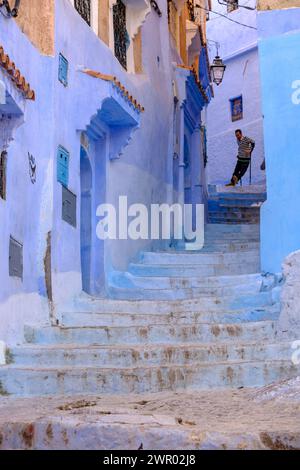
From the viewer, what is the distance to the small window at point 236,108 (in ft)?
87.7

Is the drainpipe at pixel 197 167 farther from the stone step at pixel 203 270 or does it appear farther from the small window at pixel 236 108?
the stone step at pixel 203 270

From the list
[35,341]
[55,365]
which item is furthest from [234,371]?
[35,341]

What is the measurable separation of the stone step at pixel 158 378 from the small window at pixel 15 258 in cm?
144

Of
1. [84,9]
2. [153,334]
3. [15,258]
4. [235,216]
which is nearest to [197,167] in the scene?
[235,216]

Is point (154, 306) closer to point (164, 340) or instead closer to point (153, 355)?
point (164, 340)

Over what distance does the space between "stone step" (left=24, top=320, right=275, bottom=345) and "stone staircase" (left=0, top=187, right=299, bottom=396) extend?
0.4 inches

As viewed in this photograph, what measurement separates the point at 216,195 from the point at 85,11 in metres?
9.37

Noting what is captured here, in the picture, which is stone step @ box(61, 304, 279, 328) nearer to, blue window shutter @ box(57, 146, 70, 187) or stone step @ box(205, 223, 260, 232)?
blue window shutter @ box(57, 146, 70, 187)

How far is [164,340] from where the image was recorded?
31.7 feet

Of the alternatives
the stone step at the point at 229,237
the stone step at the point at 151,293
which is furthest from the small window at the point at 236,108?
the stone step at the point at 151,293

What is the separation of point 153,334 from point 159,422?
3515mm

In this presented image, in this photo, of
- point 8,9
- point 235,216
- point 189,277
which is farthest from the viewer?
point 235,216

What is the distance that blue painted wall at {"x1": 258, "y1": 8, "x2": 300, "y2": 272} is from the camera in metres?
11.4

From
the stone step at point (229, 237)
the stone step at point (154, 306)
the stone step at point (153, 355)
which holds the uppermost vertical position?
the stone step at point (229, 237)
